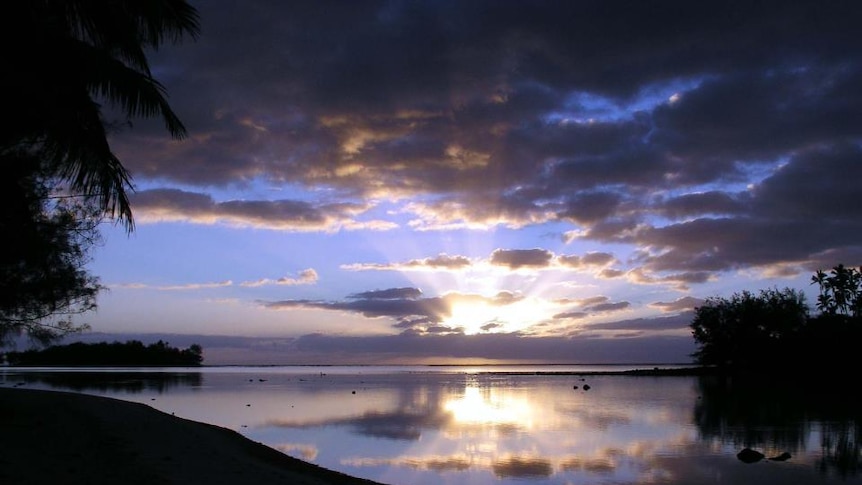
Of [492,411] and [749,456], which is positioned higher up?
[749,456]

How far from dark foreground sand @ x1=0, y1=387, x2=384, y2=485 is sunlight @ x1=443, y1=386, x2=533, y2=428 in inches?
739

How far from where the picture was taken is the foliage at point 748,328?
10969 centimetres

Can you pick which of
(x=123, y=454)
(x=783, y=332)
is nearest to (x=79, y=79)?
(x=123, y=454)

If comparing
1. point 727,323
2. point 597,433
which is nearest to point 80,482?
point 597,433

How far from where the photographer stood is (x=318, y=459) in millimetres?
24188

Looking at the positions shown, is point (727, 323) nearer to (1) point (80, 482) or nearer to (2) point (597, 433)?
(2) point (597, 433)

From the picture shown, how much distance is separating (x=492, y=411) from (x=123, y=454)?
34994mm

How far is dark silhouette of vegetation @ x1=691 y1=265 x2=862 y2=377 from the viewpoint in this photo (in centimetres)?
8397

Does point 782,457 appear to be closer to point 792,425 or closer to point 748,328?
point 792,425

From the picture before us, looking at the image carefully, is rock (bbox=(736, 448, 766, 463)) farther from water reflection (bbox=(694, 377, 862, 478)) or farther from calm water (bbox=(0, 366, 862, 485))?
water reflection (bbox=(694, 377, 862, 478))

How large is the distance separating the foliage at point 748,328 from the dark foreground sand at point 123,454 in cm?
10015

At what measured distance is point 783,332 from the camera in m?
111

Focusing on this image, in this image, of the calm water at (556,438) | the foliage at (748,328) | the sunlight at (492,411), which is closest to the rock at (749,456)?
the calm water at (556,438)

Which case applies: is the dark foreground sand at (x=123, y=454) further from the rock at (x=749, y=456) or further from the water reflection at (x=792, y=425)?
the water reflection at (x=792, y=425)
